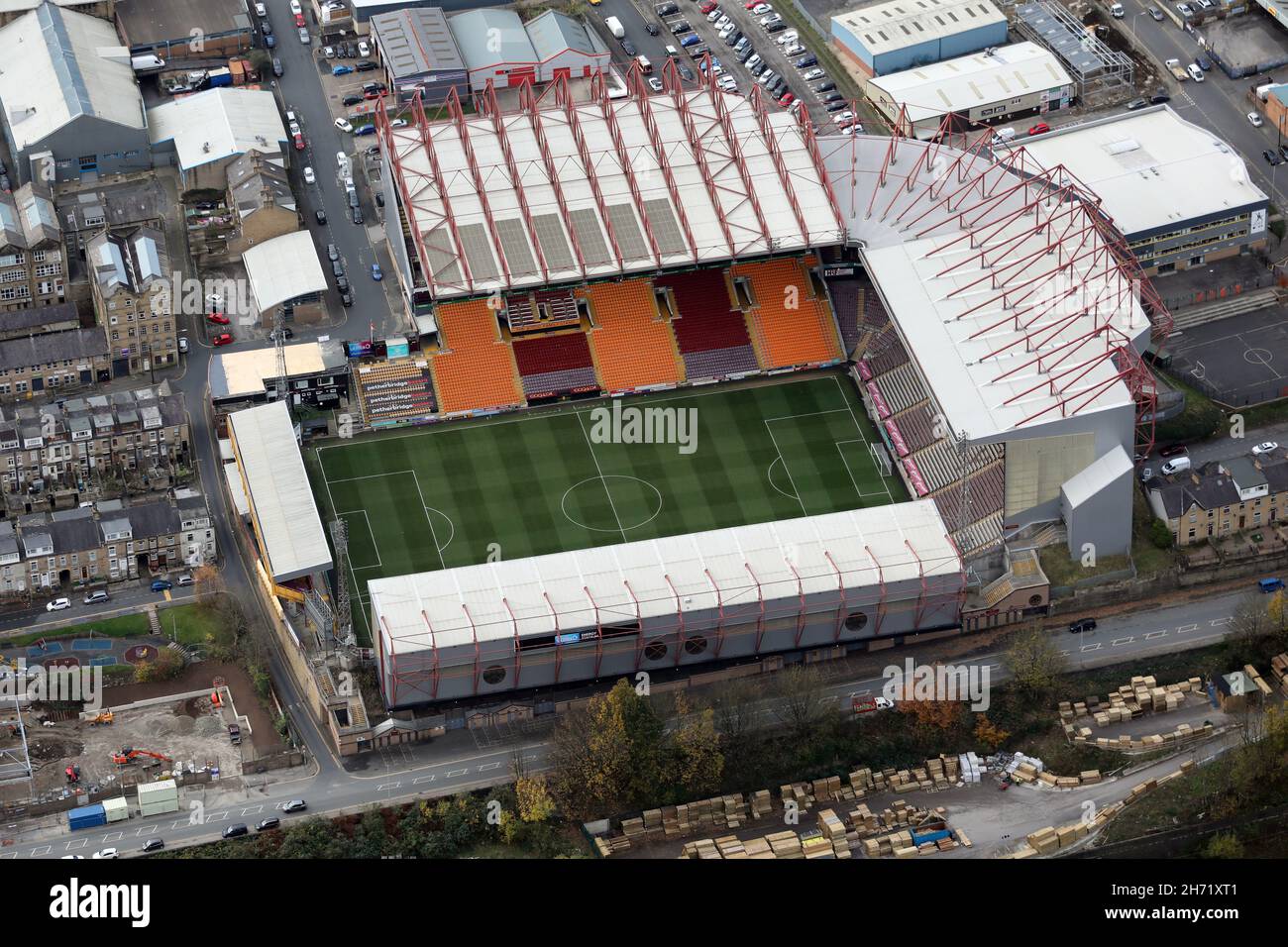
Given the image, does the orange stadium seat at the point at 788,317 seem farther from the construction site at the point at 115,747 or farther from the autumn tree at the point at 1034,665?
the construction site at the point at 115,747

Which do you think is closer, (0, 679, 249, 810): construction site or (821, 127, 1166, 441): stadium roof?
(0, 679, 249, 810): construction site

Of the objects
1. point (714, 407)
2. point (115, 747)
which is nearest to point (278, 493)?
point (115, 747)

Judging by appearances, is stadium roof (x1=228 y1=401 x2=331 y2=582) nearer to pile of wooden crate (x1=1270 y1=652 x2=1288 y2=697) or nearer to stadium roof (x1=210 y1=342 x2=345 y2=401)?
stadium roof (x1=210 y1=342 x2=345 y2=401)

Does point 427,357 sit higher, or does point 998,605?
point 427,357

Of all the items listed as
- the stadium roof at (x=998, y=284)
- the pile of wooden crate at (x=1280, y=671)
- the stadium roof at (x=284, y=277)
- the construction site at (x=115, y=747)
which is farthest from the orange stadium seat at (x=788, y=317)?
the construction site at (x=115, y=747)

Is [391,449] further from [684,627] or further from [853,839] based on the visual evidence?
[853,839]

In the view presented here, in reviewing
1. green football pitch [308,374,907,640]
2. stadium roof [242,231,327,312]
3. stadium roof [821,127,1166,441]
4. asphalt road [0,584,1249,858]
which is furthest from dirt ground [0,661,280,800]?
stadium roof [821,127,1166,441]

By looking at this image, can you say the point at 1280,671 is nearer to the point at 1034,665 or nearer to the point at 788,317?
the point at 1034,665

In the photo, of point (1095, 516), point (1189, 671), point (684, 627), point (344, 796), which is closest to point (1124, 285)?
point (1095, 516)
